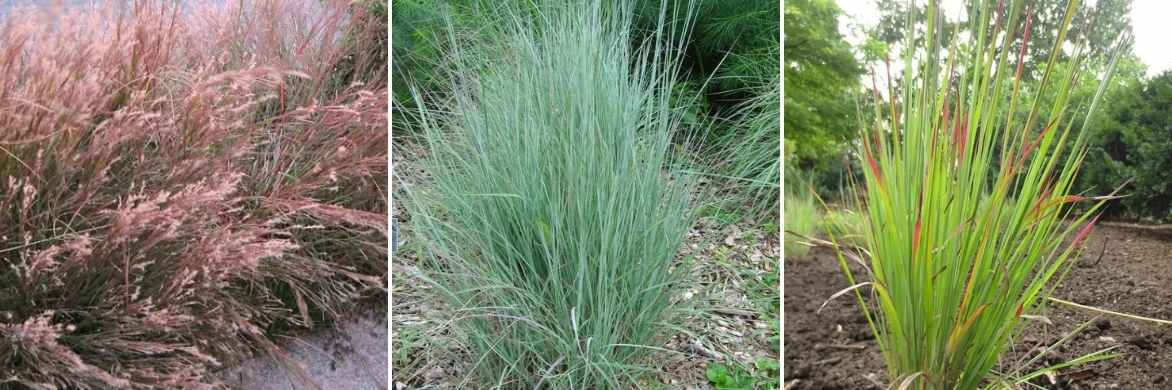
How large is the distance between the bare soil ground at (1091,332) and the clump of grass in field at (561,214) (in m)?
0.51

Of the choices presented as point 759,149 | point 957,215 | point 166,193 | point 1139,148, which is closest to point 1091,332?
point 1139,148

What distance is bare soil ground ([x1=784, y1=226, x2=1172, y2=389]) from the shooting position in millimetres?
2152

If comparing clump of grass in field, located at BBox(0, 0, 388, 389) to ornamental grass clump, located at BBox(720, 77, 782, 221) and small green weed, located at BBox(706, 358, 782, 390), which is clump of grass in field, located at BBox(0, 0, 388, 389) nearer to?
ornamental grass clump, located at BBox(720, 77, 782, 221)

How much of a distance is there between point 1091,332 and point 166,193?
7.98 feet

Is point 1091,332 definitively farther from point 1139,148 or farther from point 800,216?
point 800,216

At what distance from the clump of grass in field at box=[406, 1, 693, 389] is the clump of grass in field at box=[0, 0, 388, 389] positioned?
0.47 m

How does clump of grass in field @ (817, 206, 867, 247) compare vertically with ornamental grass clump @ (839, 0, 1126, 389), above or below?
below

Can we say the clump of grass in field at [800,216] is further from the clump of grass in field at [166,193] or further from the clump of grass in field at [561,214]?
the clump of grass in field at [166,193]

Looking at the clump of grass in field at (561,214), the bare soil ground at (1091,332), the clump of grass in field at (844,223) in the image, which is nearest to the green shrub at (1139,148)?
the bare soil ground at (1091,332)

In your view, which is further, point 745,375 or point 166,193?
point 745,375

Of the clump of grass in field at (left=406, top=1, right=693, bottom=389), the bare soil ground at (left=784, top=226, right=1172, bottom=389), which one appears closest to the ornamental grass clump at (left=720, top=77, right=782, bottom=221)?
the clump of grass in field at (left=406, top=1, right=693, bottom=389)

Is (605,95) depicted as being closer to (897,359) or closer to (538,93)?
(538,93)

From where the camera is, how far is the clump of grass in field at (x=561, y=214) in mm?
2248

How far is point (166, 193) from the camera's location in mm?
2100
